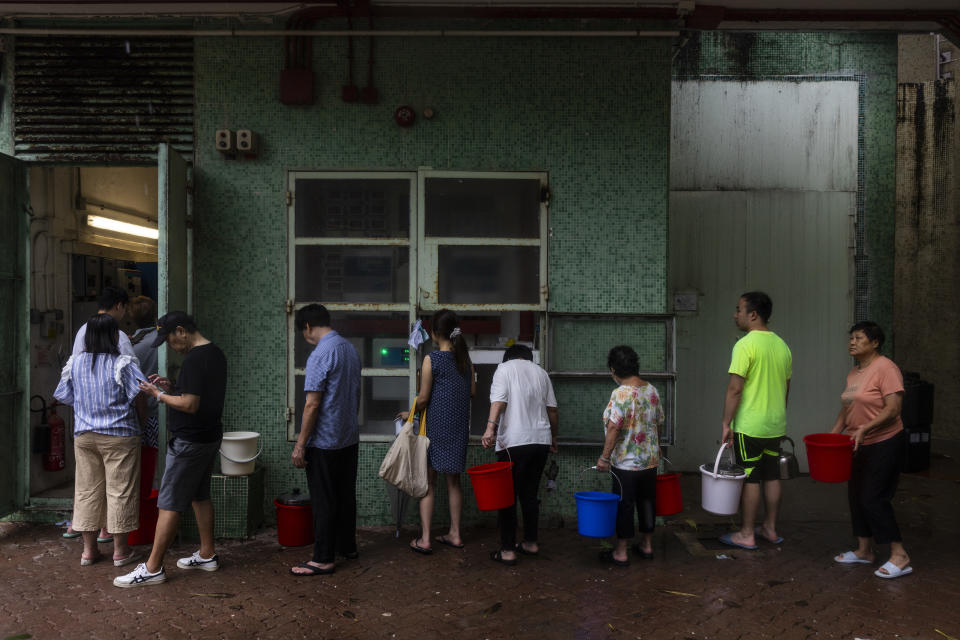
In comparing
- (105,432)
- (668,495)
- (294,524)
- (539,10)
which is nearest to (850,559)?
(668,495)

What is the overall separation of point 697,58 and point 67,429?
7.95 meters

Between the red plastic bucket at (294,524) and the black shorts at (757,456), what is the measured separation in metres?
3.31

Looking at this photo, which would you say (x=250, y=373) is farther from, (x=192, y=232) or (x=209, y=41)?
(x=209, y=41)

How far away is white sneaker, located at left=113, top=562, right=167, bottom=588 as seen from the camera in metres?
4.66

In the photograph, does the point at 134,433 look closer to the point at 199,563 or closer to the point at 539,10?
the point at 199,563

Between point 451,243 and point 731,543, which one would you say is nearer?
point 731,543

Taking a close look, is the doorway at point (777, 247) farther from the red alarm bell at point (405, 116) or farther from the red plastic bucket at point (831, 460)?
the red alarm bell at point (405, 116)

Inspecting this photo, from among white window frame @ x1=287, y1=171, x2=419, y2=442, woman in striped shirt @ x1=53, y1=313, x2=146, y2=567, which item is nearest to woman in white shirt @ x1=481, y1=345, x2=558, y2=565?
white window frame @ x1=287, y1=171, x2=419, y2=442

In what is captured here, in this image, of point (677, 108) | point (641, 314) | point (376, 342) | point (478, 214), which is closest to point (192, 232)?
point (376, 342)

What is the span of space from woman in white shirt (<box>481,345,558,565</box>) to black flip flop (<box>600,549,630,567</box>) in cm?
50

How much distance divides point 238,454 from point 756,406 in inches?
159

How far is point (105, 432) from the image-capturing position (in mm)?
4898

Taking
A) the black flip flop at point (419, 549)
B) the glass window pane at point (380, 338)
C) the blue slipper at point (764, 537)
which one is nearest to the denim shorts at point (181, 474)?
the glass window pane at point (380, 338)

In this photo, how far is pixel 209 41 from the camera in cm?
602
